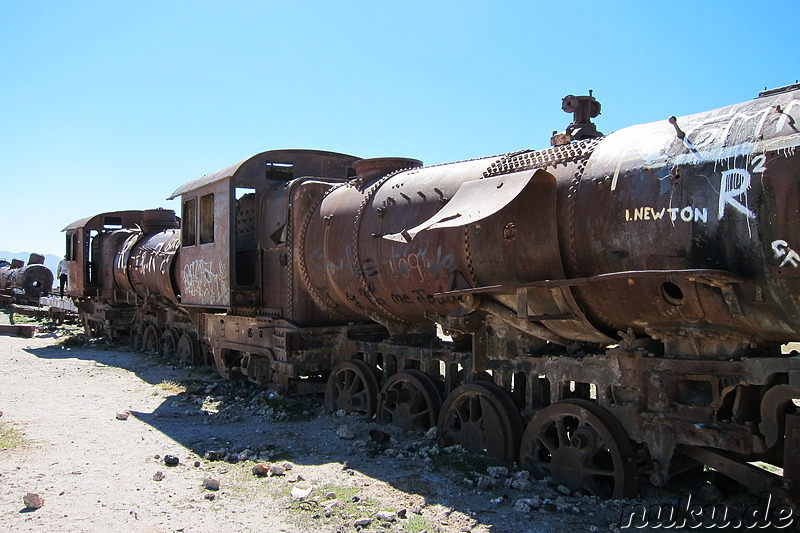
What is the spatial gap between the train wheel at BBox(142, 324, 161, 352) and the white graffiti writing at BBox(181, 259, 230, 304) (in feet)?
16.8

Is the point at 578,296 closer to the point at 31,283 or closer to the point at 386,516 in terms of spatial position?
the point at 386,516

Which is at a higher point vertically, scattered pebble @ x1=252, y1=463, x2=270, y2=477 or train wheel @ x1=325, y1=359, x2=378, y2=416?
train wheel @ x1=325, y1=359, x2=378, y2=416

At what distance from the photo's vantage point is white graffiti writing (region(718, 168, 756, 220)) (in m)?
4.00

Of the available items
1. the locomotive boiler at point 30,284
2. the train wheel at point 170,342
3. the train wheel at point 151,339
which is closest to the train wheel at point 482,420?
the train wheel at point 170,342

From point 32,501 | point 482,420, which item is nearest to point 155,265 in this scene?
point 32,501

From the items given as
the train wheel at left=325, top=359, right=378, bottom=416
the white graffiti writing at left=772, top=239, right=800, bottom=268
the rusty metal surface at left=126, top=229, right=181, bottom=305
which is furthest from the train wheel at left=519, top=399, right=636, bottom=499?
the rusty metal surface at left=126, top=229, right=181, bottom=305

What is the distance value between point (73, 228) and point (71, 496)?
A: 14917mm

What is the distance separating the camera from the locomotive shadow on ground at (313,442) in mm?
5434

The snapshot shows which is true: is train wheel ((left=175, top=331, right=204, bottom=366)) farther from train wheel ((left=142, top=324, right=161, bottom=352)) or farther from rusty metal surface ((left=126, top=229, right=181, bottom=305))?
train wheel ((left=142, top=324, right=161, bottom=352))

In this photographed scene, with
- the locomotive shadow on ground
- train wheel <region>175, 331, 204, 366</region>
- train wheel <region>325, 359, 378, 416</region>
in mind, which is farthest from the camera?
train wheel <region>175, 331, 204, 366</region>

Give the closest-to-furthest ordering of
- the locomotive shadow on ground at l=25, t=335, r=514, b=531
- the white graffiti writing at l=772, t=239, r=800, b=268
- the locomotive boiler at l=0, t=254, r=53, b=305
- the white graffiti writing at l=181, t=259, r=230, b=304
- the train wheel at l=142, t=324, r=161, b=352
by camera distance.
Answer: the white graffiti writing at l=772, t=239, r=800, b=268 → the locomotive shadow on ground at l=25, t=335, r=514, b=531 → the white graffiti writing at l=181, t=259, r=230, b=304 → the train wheel at l=142, t=324, r=161, b=352 → the locomotive boiler at l=0, t=254, r=53, b=305

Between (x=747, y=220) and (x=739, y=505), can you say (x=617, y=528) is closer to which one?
(x=739, y=505)

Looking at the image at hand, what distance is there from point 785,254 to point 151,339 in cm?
1475

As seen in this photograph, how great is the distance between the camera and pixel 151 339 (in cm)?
1591
